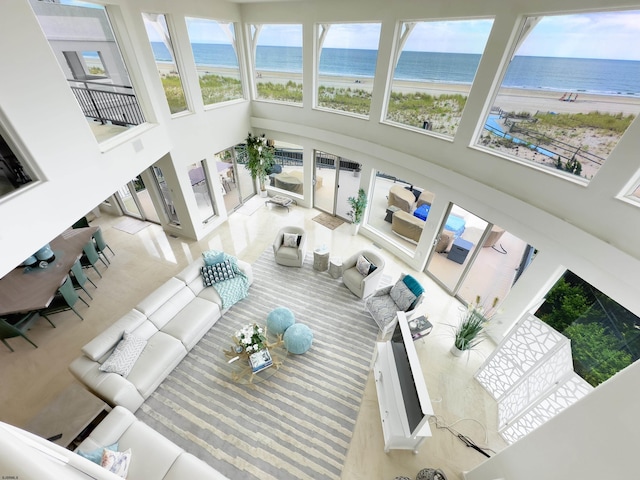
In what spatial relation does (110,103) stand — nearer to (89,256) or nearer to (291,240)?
(89,256)

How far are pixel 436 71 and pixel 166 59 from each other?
581 cm

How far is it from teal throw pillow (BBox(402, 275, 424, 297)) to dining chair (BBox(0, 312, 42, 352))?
7227 millimetres

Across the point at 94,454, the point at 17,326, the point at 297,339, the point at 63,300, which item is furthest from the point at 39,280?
the point at 297,339

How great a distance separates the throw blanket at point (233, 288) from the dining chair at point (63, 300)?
9.10 feet

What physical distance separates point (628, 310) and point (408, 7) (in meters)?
6.12

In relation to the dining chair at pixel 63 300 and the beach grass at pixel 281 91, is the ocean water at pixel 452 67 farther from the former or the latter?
→ the dining chair at pixel 63 300

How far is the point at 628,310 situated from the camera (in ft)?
11.9

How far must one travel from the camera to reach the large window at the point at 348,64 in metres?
6.27

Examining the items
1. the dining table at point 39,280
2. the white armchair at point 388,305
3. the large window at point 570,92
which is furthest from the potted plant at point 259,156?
the large window at point 570,92

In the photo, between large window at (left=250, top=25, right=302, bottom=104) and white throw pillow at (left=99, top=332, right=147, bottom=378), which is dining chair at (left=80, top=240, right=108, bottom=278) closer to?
white throw pillow at (left=99, top=332, right=147, bottom=378)

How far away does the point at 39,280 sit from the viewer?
546 cm

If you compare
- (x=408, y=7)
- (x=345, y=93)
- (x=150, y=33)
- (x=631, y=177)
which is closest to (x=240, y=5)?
(x=150, y=33)

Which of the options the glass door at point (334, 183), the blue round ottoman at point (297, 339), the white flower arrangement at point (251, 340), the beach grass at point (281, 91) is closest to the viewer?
the white flower arrangement at point (251, 340)

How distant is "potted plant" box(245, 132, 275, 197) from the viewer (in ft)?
28.9
